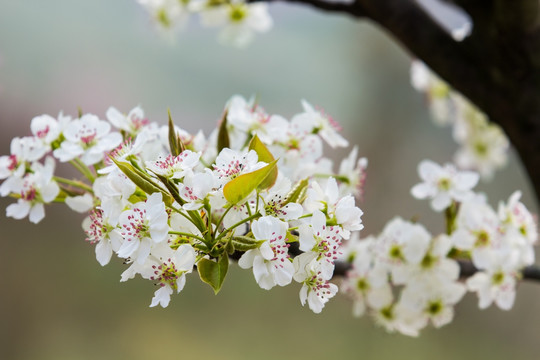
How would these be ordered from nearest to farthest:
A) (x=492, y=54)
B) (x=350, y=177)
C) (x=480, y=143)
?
(x=350, y=177) < (x=492, y=54) < (x=480, y=143)

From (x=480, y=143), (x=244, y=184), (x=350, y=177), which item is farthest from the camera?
(x=480, y=143)

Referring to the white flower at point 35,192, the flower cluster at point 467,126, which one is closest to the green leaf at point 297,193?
the white flower at point 35,192

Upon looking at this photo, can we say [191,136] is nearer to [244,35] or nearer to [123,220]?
[123,220]

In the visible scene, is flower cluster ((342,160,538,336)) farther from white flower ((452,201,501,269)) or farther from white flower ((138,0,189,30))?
white flower ((138,0,189,30))

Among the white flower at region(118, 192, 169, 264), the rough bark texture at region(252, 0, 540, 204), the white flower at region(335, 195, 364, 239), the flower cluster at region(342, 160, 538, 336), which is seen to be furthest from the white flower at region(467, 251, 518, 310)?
the white flower at region(118, 192, 169, 264)

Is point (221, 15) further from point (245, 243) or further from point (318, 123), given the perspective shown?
point (245, 243)

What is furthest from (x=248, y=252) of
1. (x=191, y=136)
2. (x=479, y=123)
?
(x=479, y=123)

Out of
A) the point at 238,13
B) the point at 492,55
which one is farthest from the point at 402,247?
the point at 238,13
